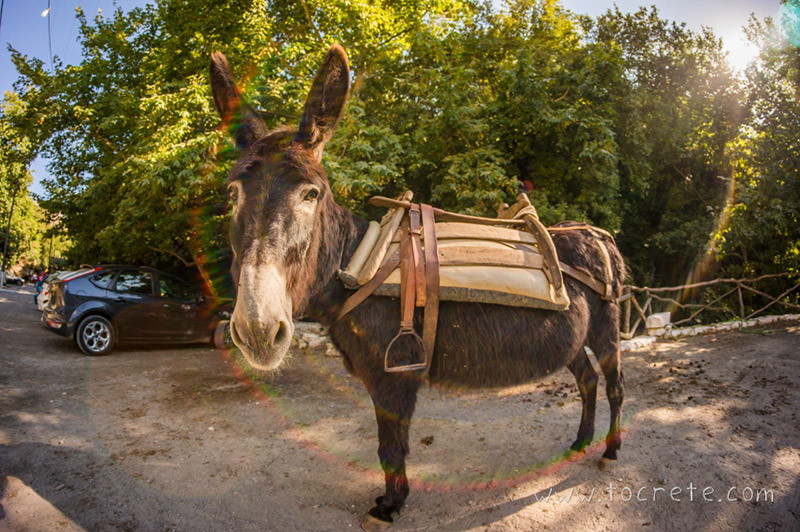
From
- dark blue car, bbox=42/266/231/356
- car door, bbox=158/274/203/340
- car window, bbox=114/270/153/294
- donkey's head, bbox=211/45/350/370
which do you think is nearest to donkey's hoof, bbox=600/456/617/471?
donkey's head, bbox=211/45/350/370

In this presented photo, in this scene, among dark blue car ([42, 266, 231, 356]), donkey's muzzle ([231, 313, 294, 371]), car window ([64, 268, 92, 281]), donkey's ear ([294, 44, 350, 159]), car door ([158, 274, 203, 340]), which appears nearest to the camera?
donkey's muzzle ([231, 313, 294, 371])

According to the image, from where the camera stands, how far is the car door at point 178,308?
8648 millimetres

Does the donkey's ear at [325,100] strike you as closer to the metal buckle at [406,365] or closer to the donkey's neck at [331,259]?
the donkey's neck at [331,259]

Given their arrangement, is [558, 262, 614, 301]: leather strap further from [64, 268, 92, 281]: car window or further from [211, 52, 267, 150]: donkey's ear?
[64, 268, 92, 281]: car window

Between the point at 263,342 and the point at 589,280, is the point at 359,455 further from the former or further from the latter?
the point at 589,280

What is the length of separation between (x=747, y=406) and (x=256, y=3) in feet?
36.0

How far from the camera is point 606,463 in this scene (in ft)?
11.2

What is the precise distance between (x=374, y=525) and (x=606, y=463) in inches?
82.3

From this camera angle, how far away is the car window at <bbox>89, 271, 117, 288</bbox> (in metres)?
7.96

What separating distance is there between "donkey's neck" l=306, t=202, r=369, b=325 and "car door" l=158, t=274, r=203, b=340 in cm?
746

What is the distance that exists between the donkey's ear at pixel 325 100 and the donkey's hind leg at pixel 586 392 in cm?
299

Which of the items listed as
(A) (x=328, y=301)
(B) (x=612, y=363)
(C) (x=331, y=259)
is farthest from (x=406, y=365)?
(B) (x=612, y=363)

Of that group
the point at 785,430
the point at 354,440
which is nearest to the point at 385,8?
the point at 354,440

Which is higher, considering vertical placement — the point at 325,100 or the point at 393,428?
the point at 325,100
